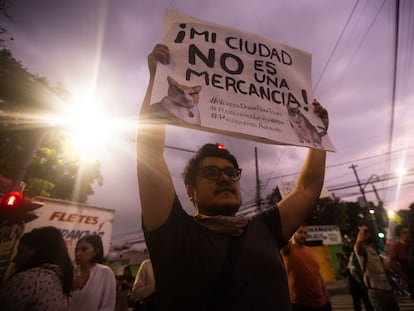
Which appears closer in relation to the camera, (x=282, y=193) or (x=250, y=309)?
(x=250, y=309)

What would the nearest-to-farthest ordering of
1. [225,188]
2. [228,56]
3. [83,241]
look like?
[225,188], [228,56], [83,241]

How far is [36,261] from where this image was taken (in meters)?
2.37

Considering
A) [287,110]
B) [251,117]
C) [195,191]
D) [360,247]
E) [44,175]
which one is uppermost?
[44,175]

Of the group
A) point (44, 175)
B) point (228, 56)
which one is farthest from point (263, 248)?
point (44, 175)

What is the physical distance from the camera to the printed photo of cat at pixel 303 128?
1.77 metres

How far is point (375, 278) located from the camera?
433 centimetres

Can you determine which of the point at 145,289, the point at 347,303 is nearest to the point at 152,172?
the point at 145,289

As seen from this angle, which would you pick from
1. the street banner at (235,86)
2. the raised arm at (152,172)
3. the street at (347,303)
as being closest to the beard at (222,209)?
the raised arm at (152,172)

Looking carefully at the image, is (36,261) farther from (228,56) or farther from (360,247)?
(360,247)

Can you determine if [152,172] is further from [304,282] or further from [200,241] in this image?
→ [304,282]

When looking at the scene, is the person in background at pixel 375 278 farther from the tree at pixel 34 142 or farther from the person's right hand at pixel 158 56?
the tree at pixel 34 142

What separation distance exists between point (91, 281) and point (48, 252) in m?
0.97

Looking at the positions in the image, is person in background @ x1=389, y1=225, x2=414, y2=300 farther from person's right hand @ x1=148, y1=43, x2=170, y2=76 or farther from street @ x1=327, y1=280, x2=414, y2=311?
person's right hand @ x1=148, y1=43, x2=170, y2=76

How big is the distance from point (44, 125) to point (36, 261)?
Result: 8890 millimetres
